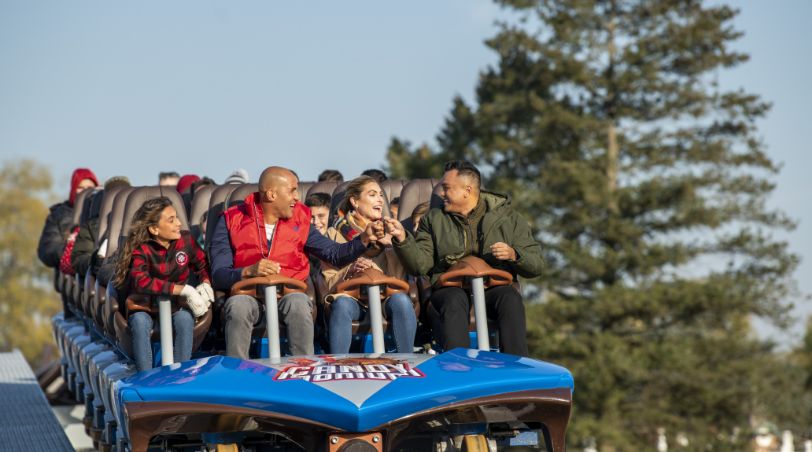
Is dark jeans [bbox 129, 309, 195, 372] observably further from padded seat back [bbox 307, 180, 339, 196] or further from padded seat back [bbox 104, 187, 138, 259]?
padded seat back [bbox 307, 180, 339, 196]

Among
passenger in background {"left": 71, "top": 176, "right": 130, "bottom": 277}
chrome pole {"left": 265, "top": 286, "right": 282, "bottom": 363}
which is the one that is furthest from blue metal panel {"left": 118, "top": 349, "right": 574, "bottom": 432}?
passenger in background {"left": 71, "top": 176, "right": 130, "bottom": 277}

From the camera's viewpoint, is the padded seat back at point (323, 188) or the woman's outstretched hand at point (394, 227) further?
the padded seat back at point (323, 188)

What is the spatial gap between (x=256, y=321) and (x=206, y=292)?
0.31 meters

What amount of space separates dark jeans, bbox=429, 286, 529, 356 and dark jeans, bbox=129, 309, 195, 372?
4.58 feet

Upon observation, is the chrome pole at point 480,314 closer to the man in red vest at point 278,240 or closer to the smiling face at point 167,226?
the man in red vest at point 278,240

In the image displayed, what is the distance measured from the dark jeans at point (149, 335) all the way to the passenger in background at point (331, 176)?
11.3 ft

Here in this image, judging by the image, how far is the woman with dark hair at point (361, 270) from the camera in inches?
306

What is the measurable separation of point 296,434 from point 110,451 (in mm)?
1949

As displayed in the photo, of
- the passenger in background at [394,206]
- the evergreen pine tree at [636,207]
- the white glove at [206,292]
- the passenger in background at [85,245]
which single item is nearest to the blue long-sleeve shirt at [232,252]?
the white glove at [206,292]

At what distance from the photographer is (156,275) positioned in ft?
24.8

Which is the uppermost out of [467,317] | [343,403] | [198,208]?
[198,208]


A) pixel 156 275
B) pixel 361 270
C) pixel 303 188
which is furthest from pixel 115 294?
pixel 303 188

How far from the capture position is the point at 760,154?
124 ft

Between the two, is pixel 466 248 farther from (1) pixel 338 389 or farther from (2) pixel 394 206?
(1) pixel 338 389
